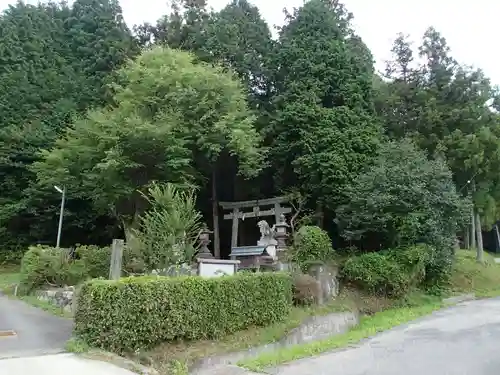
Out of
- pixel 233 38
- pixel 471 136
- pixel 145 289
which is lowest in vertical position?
pixel 145 289

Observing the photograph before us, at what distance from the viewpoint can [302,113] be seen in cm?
1961

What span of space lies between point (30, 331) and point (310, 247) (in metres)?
Result: 8.54

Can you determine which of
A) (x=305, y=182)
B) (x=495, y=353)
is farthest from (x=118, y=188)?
(x=495, y=353)

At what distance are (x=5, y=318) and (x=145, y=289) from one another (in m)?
5.75

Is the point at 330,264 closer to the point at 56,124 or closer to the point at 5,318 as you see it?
the point at 5,318

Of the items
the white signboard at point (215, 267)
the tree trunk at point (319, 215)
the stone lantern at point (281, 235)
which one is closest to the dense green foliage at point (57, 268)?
the white signboard at point (215, 267)

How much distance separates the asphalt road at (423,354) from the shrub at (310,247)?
3719 mm

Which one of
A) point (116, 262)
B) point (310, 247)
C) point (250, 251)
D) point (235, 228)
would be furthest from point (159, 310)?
point (235, 228)

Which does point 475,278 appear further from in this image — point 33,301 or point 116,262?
point 33,301

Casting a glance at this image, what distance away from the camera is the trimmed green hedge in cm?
752

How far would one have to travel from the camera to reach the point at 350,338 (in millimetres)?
10844

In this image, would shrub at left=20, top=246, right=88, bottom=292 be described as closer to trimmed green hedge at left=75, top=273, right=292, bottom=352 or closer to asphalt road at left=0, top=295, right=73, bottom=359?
asphalt road at left=0, top=295, right=73, bottom=359

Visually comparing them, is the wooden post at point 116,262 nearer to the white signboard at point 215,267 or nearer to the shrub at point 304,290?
the white signboard at point 215,267

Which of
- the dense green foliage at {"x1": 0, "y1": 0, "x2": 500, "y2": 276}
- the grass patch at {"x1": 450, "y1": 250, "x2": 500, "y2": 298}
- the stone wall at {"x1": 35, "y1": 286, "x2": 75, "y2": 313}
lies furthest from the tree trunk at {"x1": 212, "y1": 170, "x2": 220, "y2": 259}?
the grass patch at {"x1": 450, "y1": 250, "x2": 500, "y2": 298}
